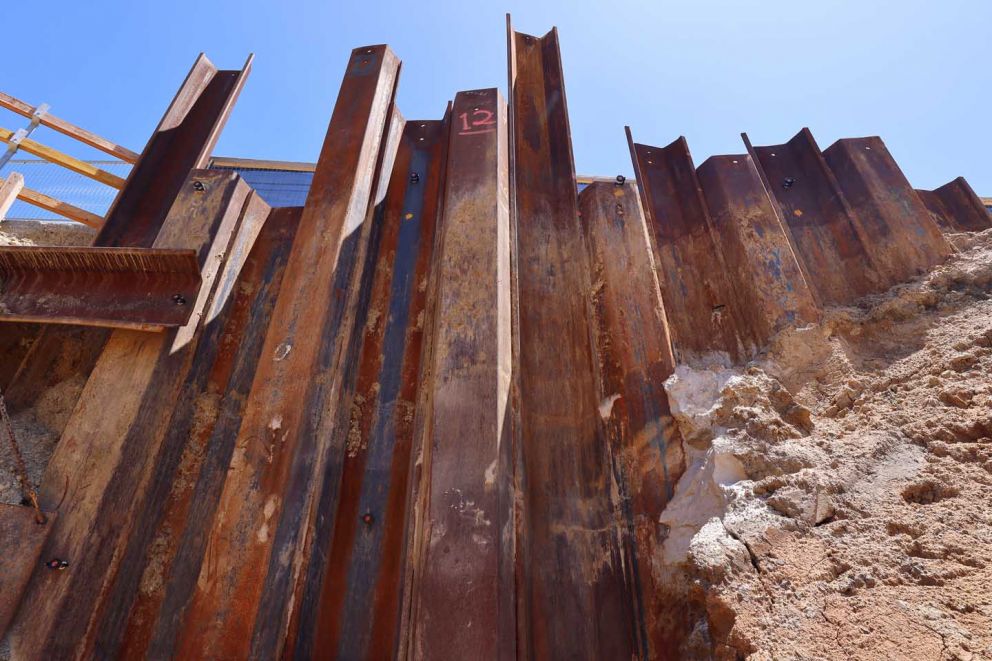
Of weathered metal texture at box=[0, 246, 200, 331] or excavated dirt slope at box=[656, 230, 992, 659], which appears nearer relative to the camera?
excavated dirt slope at box=[656, 230, 992, 659]

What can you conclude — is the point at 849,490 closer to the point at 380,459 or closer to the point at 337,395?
the point at 380,459

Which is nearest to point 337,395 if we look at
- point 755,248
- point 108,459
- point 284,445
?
point 284,445

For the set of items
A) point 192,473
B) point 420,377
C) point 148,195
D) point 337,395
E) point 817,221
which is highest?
point 148,195

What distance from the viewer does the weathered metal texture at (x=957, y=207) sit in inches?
149

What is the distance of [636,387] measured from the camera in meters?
2.77

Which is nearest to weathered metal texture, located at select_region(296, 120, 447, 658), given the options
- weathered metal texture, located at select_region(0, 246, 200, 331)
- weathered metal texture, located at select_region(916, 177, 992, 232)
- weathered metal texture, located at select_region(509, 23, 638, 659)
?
weathered metal texture, located at select_region(509, 23, 638, 659)

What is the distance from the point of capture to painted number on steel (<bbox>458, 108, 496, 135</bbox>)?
3641mm

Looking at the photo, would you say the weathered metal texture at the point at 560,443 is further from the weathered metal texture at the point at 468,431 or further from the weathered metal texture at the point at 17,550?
the weathered metal texture at the point at 17,550

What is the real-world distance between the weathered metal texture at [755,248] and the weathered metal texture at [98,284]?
3.33 metres

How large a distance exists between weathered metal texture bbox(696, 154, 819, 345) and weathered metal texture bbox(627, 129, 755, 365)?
7 cm

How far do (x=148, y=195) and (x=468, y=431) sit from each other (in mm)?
3292

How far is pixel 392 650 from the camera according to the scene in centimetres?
217

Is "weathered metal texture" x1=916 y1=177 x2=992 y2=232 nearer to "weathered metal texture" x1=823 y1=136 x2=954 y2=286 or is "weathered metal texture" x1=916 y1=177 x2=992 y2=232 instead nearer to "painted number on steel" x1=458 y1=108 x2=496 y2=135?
"weathered metal texture" x1=823 y1=136 x2=954 y2=286

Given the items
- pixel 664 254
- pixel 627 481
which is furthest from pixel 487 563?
pixel 664 254
